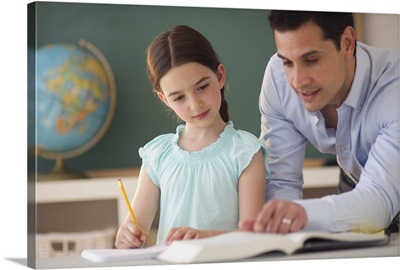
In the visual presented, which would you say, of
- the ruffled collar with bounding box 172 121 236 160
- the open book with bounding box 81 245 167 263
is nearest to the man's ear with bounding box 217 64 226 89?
the ruffled collar with bounding box 172 121 236 160

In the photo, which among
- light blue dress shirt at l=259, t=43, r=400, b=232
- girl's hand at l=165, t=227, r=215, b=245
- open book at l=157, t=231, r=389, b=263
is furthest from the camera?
light blue dress shirt at l=259, t=43, r=400, b=232

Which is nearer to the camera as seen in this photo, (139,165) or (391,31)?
(139,165)

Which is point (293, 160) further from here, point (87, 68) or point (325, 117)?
point (87, 68)

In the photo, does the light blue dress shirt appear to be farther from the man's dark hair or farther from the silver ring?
the silver ring

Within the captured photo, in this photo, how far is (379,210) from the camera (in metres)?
1.98

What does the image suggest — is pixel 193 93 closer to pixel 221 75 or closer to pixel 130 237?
pixel 221 75

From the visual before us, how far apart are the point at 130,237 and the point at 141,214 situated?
2.5 inches

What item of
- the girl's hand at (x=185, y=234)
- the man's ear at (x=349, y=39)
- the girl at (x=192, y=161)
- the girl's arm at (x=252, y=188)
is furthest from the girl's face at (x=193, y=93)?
the man's ear at (x=349, y=39)

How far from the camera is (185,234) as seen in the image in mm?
1836

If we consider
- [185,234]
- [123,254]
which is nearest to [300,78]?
[185,234]

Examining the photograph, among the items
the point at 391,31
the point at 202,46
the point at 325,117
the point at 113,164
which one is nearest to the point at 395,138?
the point at 325,117

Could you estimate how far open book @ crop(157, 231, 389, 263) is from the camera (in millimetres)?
1635

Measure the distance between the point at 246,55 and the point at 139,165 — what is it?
0.40 m

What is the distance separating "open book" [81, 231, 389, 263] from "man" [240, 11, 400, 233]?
279 millimetres
